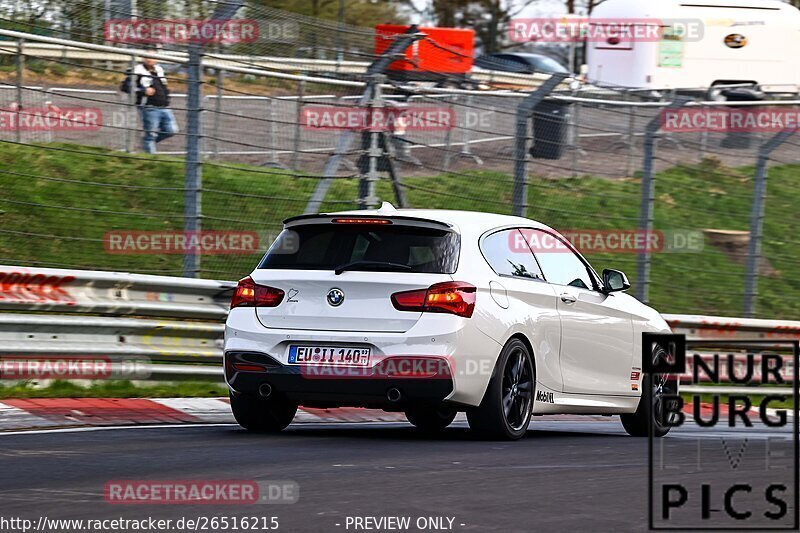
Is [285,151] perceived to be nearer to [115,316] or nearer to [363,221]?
[115,316]

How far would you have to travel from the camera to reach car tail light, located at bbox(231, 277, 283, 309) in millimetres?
9312

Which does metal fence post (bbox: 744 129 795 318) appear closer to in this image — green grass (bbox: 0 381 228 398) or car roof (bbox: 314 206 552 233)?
green grass (bbox: 0 381 228 398)

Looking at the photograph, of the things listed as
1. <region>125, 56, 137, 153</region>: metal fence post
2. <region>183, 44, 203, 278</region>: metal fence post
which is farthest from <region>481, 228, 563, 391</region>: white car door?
<region>125, 56, 137, 153</region>: metal fence post

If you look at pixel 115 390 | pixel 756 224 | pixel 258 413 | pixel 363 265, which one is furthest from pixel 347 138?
pixel 756 224

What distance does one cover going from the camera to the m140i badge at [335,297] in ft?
30.0

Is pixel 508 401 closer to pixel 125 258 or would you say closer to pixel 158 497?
pixel 158 497

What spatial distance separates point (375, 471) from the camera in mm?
7652

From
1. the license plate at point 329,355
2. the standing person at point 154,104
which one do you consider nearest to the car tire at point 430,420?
the license plate at point 329,355

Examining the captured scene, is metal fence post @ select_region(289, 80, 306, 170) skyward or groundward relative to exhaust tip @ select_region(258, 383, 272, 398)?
skyward

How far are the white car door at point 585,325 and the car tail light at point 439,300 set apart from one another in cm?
122

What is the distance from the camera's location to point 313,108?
1324 cm

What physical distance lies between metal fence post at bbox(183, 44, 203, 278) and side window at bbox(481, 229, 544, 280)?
316 centimetres

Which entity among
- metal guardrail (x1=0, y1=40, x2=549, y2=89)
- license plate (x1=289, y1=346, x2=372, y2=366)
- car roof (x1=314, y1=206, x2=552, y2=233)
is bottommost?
license plate (x1=289, y1=346, x2=372, y2=366)

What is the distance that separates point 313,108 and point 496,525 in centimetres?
755
